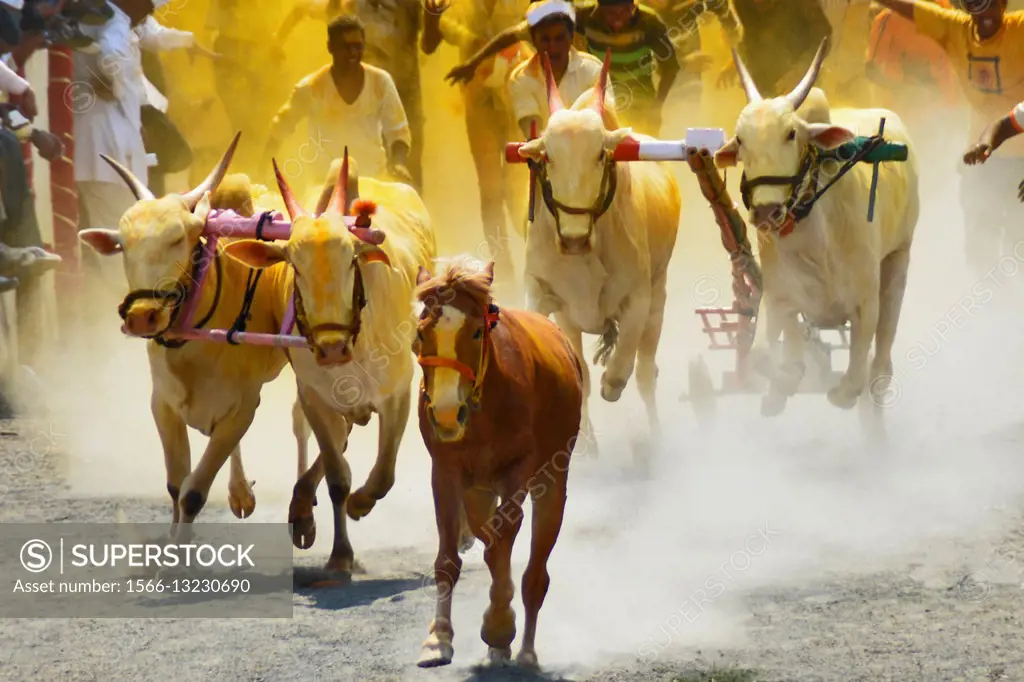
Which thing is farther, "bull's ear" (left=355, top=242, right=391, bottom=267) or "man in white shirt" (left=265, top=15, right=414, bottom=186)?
"man in white shirt" (left=265, top=15, right=414, bottom=186)

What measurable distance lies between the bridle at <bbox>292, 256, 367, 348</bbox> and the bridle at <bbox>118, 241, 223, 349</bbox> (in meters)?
0.54

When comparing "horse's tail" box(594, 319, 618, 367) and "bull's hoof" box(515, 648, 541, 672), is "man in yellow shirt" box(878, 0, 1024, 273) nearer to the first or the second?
"horse's tail" box(594, 319, 618, 367)

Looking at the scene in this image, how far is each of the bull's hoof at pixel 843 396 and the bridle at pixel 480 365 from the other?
14.4 feet

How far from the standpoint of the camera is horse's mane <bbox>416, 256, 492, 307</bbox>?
7004 millimetres

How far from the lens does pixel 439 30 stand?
686 inches

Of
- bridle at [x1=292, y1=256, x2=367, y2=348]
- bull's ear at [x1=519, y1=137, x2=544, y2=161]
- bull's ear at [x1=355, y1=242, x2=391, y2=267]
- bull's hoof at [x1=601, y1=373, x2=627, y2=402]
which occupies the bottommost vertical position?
bull's hoof at [x1=601, y1=373, x2=627, y2=402]

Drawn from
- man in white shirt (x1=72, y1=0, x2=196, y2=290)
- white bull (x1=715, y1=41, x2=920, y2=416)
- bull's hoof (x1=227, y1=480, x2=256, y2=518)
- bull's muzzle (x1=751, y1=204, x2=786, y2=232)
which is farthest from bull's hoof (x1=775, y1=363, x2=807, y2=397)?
man in white shirt (x1=72, y1=0, x2=196, y2=290)

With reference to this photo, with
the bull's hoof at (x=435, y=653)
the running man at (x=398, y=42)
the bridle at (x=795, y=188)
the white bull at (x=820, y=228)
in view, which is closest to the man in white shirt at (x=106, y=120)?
the running man at (x=398, y=42)

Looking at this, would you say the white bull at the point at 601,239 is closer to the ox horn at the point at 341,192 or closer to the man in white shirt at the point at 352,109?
the ox horn at the point at 341,192

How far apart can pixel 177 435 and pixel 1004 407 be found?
20.1 ft

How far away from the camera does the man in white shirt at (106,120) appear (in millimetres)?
16734

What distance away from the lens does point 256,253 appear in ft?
28.7

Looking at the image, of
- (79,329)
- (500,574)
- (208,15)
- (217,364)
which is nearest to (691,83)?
(208,15)

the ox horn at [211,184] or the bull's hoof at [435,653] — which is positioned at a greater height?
the ox horn at [211,184]
